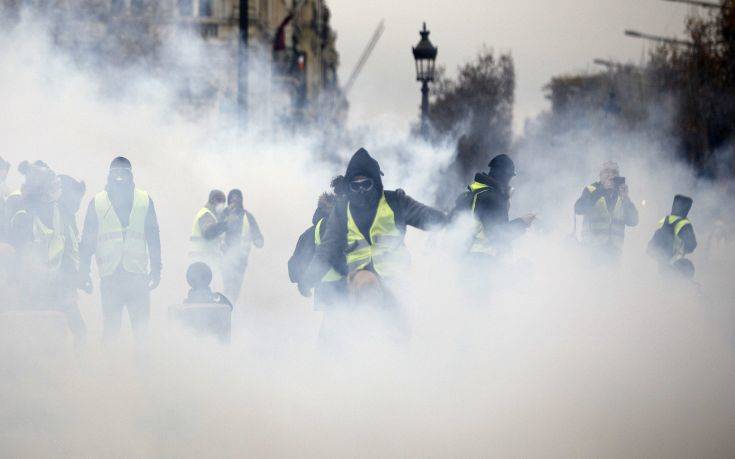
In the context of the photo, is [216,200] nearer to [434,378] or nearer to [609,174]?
[609,174]

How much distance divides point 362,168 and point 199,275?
A: 2.31 meters

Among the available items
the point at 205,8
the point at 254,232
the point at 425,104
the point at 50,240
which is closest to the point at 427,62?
the point at 425,104

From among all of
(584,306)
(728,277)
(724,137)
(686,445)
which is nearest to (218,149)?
(728,277)

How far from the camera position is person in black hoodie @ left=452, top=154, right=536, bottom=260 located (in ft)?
31.2

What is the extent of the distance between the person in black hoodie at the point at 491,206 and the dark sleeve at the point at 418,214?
4.96 ft

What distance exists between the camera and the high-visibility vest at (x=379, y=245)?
7.62 meters

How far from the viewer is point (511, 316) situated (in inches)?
409

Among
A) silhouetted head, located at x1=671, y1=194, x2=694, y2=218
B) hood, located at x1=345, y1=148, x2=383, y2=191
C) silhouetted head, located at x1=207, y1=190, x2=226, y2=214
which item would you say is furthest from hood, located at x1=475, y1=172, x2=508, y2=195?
silhouetted head, located at x1=207, y1=190, x2=226, y2=214

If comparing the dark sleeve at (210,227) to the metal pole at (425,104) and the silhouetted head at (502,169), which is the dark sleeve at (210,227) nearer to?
the silhouetted head at (502,169)

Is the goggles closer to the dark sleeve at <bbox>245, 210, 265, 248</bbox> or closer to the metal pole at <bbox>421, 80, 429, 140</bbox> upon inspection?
the dark sleeve at <bbox>245, 210, 265, 248</bbox>

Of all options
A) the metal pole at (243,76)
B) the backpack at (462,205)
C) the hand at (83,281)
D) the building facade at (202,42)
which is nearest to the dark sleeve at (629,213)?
the backpack at (462,205)

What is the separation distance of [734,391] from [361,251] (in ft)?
8.24

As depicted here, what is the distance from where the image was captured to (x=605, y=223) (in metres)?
13.6

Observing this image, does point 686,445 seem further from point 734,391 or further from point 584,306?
point 584,306
